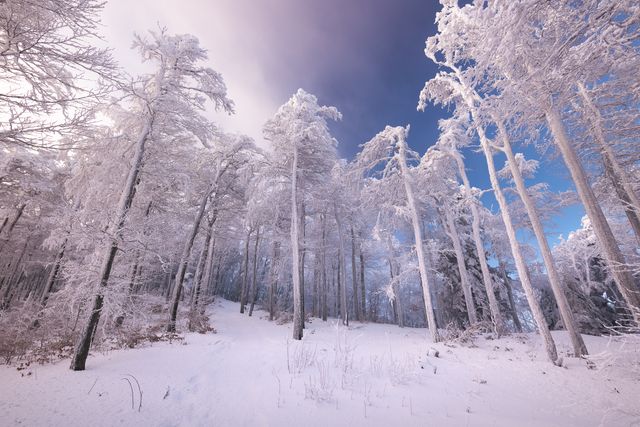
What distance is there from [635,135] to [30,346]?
768 inches

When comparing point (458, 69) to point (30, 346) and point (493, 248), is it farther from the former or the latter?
point (30, 346)

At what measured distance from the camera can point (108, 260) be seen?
21.9 feet

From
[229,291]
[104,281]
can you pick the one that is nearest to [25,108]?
[104,281]

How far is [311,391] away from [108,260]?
6.24 m

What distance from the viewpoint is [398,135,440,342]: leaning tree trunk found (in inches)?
442

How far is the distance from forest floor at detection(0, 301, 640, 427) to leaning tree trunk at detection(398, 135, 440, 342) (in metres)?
3.19

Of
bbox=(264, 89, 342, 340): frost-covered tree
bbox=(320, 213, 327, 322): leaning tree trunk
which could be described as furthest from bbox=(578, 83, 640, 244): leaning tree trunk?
bbox=(320, 213, 327, 322): leaning tree trunk

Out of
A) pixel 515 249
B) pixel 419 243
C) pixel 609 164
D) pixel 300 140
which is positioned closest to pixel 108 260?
pixel 300 140

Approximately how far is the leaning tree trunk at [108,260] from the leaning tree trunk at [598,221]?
11199mm

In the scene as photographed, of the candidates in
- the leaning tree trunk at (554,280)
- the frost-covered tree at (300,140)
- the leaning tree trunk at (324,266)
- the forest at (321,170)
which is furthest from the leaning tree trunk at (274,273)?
the leaning tree trunk at (554,280)

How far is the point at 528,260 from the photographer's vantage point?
18.1m

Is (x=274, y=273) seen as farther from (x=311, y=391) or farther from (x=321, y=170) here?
(x=311, y=391)

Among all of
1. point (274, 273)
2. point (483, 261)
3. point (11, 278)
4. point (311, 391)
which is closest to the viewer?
point (311, 391)

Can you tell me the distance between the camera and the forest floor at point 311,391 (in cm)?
391
